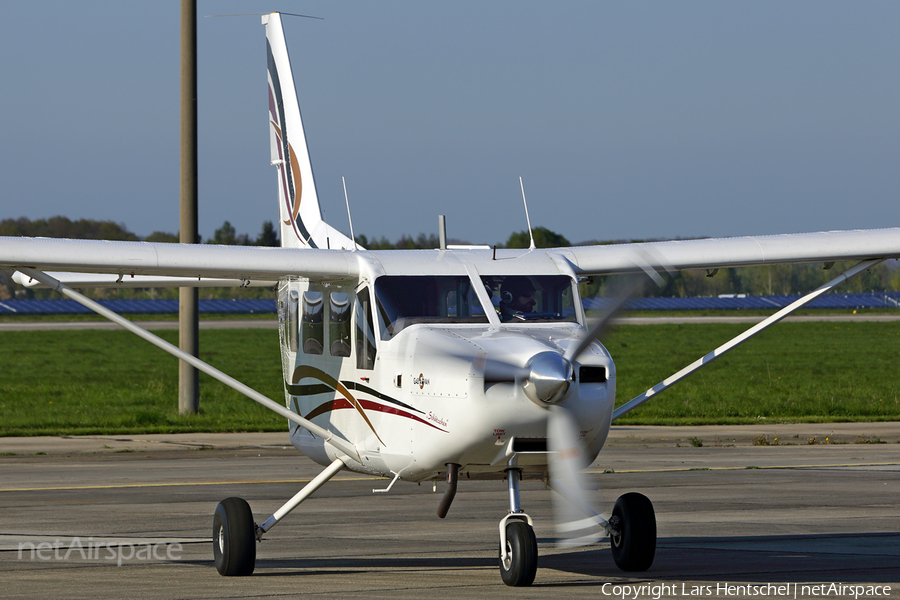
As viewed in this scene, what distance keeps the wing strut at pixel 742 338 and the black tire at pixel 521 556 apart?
1753 millimetres

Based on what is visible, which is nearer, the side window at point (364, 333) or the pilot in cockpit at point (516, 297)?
the pilot in cockpit at point (516, 297)

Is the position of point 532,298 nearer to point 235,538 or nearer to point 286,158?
→ point 235,538

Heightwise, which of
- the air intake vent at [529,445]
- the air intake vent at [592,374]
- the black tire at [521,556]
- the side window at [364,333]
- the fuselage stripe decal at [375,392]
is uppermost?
the side window at [364,333]

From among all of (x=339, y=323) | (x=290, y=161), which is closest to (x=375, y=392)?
(x=339, y=323)

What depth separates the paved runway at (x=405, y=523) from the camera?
28.9ft

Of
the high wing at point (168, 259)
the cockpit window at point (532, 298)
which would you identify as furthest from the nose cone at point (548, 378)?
the high wing at point (168, 259)

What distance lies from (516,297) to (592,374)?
1329 millimetres

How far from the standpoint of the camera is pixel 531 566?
789 centimetres

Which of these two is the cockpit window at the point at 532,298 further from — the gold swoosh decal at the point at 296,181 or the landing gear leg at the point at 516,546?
the gold swoosh decal at the point at 296,181

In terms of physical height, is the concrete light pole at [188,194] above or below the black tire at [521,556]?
above

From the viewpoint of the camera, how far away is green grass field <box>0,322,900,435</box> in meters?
23.5

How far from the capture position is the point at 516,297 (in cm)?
891

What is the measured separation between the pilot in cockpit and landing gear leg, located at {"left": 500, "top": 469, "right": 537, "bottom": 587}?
4.16ft

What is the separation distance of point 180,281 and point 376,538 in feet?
10.5
